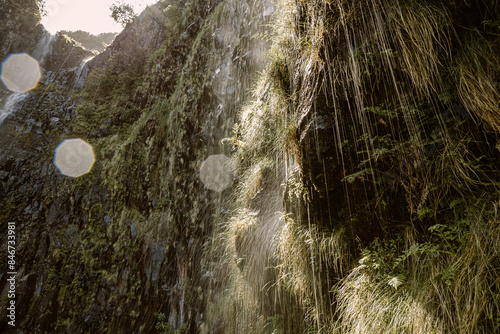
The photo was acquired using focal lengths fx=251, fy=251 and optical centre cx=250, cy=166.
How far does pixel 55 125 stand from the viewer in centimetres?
1066

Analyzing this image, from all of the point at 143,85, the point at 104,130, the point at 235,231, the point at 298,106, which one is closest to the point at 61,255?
the point at 104,130

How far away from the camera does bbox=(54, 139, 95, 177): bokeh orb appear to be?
9.38 metres

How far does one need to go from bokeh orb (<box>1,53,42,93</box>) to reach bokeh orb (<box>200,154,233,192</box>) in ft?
37.1

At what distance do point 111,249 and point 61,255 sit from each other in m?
1.94

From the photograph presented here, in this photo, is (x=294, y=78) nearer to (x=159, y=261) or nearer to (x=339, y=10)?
(x=339, y=10)

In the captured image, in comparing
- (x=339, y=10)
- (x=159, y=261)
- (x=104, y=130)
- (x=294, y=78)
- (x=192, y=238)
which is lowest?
(x=159, y=261)

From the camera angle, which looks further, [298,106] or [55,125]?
[55,125]

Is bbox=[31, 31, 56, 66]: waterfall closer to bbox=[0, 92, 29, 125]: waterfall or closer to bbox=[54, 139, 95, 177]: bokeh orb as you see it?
bbox=[0, 92, 29, 125]: waterfall

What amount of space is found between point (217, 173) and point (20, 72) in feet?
42.8

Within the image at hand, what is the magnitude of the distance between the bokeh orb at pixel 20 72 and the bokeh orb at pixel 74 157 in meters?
4.23

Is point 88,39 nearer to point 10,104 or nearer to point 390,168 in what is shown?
point 10,104

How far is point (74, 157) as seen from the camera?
9.64m

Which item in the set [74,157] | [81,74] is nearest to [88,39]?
[81,74]

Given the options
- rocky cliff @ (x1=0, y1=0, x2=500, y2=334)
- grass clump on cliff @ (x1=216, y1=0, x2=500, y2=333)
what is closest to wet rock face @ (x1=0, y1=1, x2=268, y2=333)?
rocky cliff @ (x1=0, y1=0, x2=500, y2=334)
